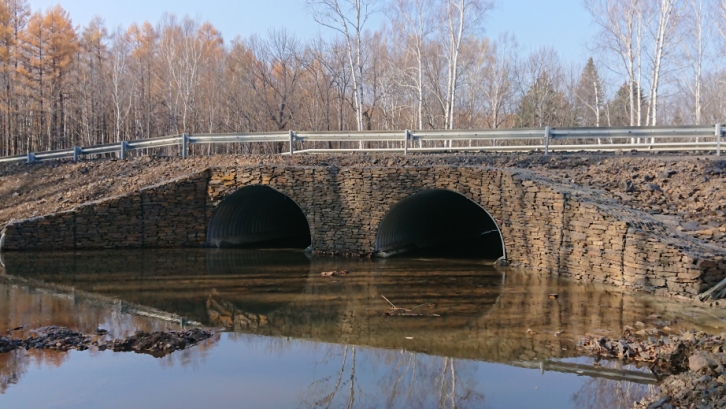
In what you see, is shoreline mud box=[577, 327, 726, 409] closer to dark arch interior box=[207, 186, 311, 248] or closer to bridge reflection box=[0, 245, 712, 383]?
bridge reflection box=[0, 245, 712, 383]

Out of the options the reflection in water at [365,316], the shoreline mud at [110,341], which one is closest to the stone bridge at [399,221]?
the reflection in water at [365,316]

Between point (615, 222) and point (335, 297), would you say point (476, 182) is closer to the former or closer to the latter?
point (615, 222)

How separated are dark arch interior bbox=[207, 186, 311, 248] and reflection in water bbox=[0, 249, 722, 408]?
3.10 m

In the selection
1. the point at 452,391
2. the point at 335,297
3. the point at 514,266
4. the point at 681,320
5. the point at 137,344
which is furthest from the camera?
the point at 514,266

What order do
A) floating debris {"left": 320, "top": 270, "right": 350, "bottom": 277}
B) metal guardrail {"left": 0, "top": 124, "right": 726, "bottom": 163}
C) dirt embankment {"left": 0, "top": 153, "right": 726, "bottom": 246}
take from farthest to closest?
metal guardrail {"left": 0, "top": 124, "right": 726, "bottom": 163} < floating debris {"left": 320, "top": 270, "right": 350, "bottom": 277} < dirt embankment {"left": 0, "top": 153, "right": 726, "bottom": 246}

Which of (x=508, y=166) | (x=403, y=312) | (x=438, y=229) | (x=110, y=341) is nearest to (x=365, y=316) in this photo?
(x=403, y=312)

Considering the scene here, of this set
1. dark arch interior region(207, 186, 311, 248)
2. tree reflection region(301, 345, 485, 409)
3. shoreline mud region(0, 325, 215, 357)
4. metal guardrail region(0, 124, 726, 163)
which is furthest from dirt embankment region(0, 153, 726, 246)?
shoreline mud region(0, 325, 215, 357)

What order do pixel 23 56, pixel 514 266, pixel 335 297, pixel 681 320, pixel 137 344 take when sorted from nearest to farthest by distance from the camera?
pixel 137 344, pixel 681 320, pixel 335 297, pixel 514 266, pixel 23 56

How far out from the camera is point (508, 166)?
1647cm

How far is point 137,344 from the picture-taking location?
28.0 feet

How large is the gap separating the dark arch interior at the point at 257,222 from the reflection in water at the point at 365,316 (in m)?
3.10

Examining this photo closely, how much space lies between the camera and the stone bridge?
11695mm

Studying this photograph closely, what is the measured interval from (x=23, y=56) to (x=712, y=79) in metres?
43.3

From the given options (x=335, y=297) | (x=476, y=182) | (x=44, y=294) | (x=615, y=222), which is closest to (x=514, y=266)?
(x=476, y=182)
